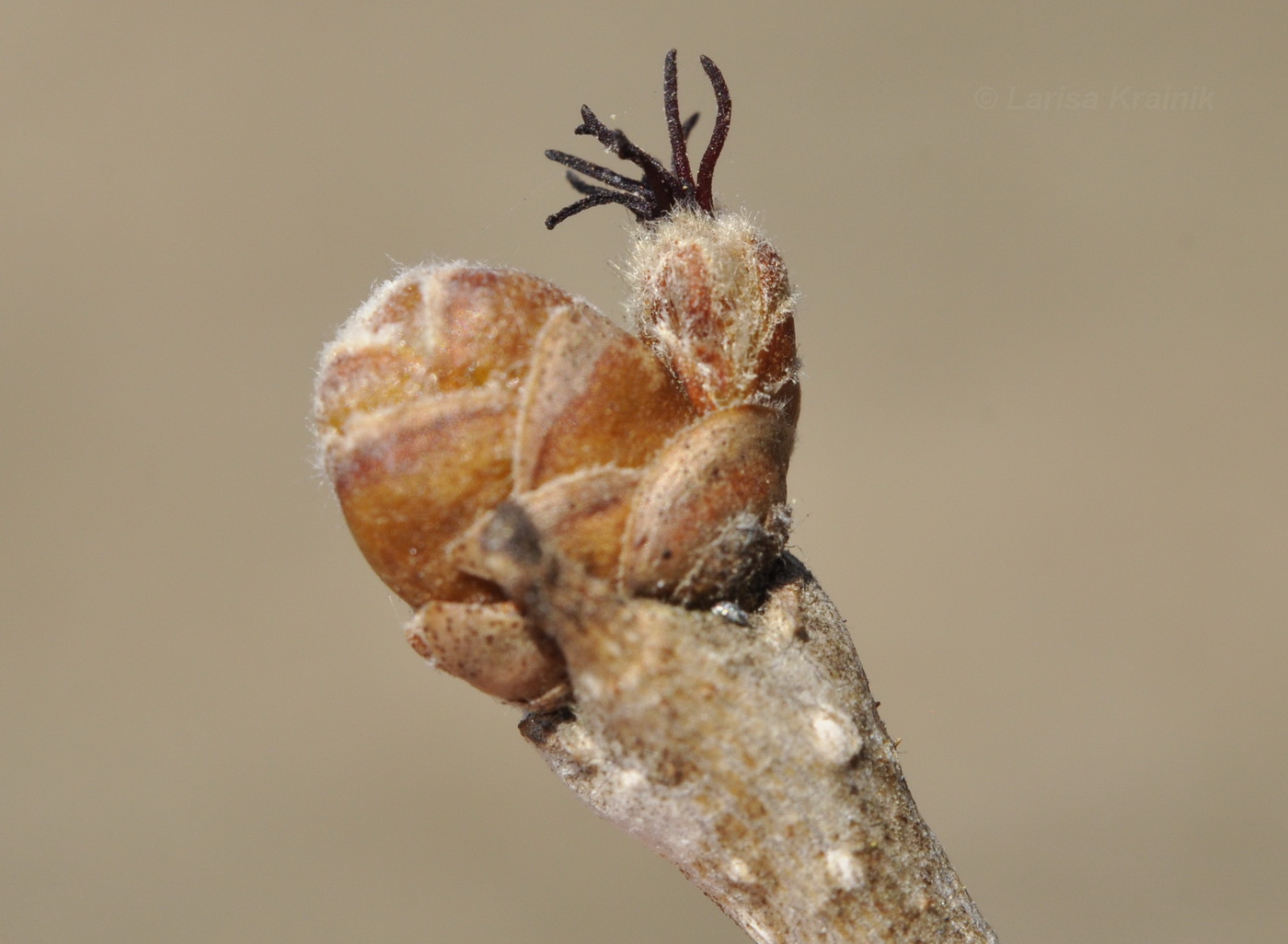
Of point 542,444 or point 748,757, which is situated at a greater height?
point 542,444

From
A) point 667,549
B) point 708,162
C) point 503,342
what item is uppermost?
point 708,162

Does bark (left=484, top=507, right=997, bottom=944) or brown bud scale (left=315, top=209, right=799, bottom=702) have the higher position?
brown bud scale (left=315, top=209, right=799, bottom=702)

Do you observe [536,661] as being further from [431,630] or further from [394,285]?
[394,285]

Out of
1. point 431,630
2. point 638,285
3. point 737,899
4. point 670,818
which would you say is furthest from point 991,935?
point 638,285

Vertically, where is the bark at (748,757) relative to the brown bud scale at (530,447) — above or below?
below

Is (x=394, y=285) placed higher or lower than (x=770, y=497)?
higher

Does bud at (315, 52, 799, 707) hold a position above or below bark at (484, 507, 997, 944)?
above

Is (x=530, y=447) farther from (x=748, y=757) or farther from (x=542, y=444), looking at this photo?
(x=748, y=757)

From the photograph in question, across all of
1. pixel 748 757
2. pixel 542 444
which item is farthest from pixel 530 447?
pixel 748 757
